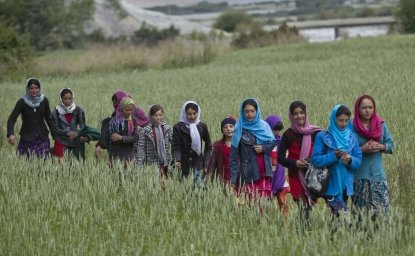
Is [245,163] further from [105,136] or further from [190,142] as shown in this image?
[105,136]

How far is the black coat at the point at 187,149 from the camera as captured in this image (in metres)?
9.02

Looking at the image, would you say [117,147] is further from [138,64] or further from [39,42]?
[39,42]

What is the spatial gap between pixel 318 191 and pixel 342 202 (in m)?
0.22

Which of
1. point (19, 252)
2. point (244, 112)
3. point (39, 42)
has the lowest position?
point (19, 252)

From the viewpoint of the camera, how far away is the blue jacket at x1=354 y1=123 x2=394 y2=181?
24.0 ft

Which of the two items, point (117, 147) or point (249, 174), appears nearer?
point (249, 174)

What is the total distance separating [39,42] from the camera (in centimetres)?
5647

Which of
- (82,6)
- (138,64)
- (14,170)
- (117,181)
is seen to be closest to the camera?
(117,181)

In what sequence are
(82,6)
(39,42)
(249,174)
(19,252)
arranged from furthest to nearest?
1. (82,6)
2. (39,42)
3. (249,174)
4. (19,252)

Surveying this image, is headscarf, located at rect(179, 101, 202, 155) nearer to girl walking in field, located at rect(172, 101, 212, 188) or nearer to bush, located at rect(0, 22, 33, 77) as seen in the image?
girl walking in field, located at rect(172, 101, 212, 188)

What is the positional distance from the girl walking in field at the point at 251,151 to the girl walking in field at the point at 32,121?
3775mm

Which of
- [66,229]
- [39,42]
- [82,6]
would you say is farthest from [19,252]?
[82,6]

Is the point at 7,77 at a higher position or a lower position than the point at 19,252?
higher

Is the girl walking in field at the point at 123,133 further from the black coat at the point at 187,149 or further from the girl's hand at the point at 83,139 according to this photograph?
the girl's hand at the point at 83,139
